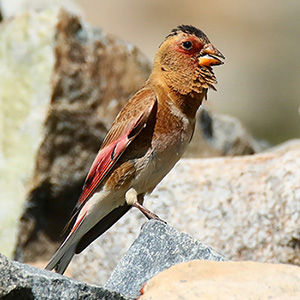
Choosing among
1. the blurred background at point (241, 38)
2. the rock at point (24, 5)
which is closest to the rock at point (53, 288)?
the rock at point (24, 5)

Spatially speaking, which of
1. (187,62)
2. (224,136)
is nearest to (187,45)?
(187,62)

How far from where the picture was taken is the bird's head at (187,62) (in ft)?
20.7

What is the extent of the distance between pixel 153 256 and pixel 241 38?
1882 centimetres

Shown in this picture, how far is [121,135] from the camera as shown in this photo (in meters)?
6.27

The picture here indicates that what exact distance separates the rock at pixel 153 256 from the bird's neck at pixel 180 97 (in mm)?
1098

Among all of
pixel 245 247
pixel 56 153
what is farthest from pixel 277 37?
pixel 245 247

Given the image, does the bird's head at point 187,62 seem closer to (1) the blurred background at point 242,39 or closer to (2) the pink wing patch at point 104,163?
(2) the pink wing patch at point 104,163

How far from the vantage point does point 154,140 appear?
6.12 metres

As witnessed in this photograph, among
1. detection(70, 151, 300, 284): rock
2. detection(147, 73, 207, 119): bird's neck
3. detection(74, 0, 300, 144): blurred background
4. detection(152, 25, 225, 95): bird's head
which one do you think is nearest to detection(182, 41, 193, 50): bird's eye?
detection(152, 25, 225, 95): bird's head

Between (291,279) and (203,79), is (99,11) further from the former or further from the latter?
(291,279)

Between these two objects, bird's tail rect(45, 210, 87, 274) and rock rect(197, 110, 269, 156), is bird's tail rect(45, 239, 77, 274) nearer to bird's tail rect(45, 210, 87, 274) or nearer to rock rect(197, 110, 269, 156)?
bird's tail rect(45, 210, 87, 274)

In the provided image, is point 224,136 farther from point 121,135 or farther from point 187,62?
point 121,135

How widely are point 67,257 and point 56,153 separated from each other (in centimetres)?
242

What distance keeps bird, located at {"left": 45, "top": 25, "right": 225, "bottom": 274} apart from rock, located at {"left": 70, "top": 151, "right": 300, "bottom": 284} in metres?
0.73
